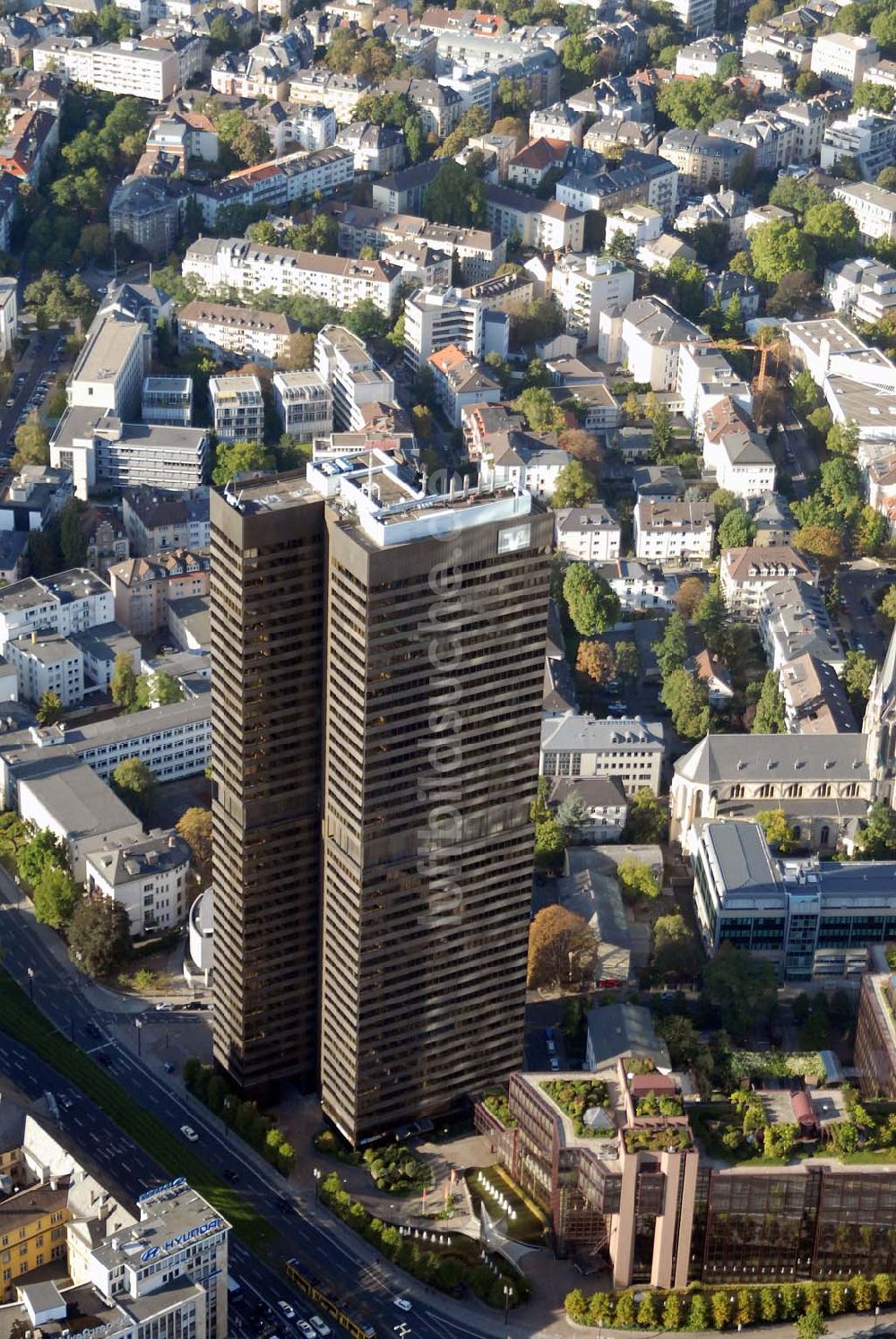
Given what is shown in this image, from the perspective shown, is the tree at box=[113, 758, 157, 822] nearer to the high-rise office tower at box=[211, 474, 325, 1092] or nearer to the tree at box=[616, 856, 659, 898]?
the high-rise office tower at box=[211, 474, 325, 1092]

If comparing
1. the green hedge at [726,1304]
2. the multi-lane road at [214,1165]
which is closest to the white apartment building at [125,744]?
the multi-lane road at [214,1165]

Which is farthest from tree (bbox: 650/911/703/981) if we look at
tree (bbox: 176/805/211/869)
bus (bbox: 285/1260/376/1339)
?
bus (bbox: 285/1260/376/1339)

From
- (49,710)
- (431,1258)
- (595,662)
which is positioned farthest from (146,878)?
(595,662)

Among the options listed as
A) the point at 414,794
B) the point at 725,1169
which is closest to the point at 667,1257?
the point at 725,1169

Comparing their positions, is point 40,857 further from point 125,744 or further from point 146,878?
point 125,744

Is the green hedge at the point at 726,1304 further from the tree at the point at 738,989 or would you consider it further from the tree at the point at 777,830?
the tree at the point at 777,830

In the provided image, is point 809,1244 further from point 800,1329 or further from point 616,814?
point 616,814

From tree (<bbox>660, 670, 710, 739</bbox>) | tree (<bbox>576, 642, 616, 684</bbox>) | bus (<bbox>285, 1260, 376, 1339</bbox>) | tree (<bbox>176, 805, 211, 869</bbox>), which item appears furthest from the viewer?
tree (<bbox>576, 642, 616, 684</bbox>)
